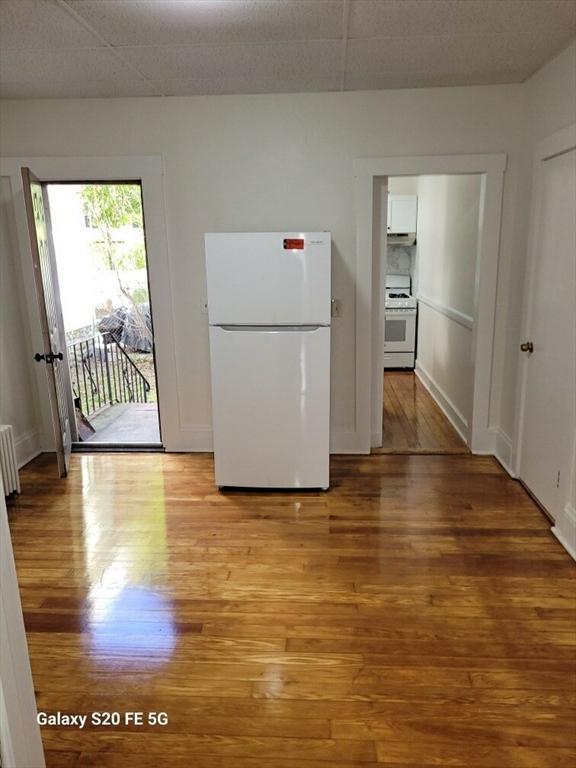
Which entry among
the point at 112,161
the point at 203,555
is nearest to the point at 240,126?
the point at 112,161

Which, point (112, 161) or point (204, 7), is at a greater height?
point (204, 7)

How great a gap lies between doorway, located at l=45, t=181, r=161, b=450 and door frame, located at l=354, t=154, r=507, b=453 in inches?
95.6

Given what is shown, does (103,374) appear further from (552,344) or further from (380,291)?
(552,344)

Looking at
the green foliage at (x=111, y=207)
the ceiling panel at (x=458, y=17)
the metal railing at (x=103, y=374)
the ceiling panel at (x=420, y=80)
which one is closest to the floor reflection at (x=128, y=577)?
the metal railing at (x=103, y=374)

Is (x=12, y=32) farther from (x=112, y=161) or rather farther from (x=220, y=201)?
(x=220, y=201)

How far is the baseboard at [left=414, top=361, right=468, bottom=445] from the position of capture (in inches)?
172

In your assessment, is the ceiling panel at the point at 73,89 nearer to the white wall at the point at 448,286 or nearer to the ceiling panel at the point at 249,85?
the ceiling panel at the point at 249,85

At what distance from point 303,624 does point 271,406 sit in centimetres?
140

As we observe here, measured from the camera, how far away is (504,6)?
7.52 feet

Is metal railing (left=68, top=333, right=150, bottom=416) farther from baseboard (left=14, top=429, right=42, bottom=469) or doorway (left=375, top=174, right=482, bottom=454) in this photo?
doorway (left=375, top=174, right=482, bottom=454)

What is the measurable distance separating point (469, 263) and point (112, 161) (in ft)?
9.03

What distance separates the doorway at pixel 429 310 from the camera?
4.20 meters

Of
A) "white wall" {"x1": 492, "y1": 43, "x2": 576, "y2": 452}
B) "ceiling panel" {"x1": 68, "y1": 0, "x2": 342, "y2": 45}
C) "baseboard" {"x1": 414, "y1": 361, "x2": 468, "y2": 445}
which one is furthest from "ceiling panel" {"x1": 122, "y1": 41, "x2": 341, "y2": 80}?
"baseboard" {"x1": 414, "y1": 361, "x2": 468, "y2": 445}

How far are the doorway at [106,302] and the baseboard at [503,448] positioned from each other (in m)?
3.24
